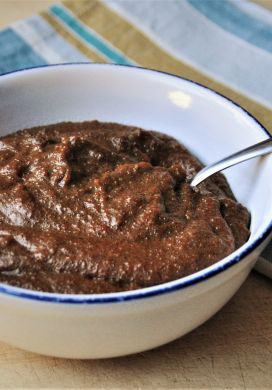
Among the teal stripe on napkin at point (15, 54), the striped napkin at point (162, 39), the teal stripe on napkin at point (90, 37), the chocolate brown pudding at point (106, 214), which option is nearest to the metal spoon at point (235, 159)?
the chocolate brown pudding at point (106, 214)

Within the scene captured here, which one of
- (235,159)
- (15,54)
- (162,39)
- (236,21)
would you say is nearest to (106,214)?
(235,159)

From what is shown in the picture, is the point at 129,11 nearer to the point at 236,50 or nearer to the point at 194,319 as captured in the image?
the point at 236,50

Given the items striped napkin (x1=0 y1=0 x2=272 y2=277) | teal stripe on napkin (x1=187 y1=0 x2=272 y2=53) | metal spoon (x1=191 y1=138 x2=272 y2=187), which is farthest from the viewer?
teal stripe on napkin (x1=187 y1=0 x2=272 y2=53)

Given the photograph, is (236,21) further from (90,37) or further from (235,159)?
(235,159)

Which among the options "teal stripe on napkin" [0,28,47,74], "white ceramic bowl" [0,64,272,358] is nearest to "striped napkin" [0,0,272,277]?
Answer: "teal stripe on napkin" [0,28,47,74]

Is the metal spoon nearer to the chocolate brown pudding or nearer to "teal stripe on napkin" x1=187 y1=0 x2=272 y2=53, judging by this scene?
the chocolate brown pudding

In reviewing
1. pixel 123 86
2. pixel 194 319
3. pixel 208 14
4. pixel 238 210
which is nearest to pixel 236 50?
pixel 208 14
